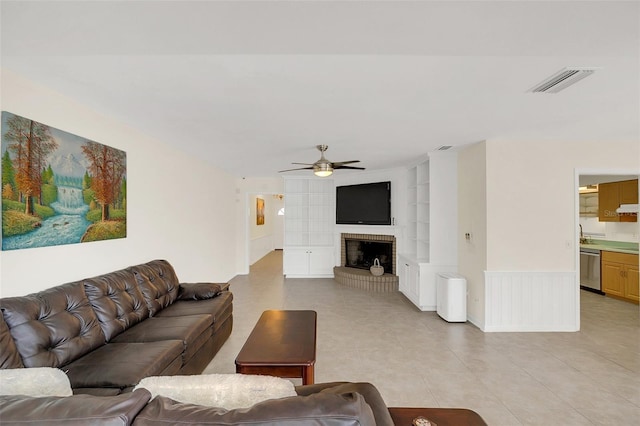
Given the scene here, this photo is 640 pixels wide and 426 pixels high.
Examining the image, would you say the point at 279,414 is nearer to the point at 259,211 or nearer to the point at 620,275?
the point at 620,275

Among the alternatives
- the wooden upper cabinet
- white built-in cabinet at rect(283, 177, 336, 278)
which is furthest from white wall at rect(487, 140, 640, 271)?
white built-in cabinet at rect(283, 177, 336, 278)

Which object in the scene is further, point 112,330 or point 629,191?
point 629,191

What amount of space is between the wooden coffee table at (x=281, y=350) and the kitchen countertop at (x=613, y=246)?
588cm

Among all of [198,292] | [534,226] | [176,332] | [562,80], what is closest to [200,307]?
[198,292]

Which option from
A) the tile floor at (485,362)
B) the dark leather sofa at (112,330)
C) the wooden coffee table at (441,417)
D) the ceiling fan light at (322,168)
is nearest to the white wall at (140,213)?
the dark leather sofa at (112,330)

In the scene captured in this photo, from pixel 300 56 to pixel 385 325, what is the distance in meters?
3.59

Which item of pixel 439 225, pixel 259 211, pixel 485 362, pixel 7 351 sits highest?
pixel 259 211

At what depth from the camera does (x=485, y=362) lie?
312 centimetres

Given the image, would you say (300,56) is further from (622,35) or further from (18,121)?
(18,121)

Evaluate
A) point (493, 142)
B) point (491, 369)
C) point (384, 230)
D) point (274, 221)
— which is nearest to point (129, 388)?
point (491, 369)

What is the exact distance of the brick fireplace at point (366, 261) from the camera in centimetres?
614

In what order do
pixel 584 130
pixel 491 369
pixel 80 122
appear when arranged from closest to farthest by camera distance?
pixel 80 122 → pixel 491 369 → pixel 584 130

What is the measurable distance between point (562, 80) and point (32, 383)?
3.45 meters

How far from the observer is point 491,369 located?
297cm
